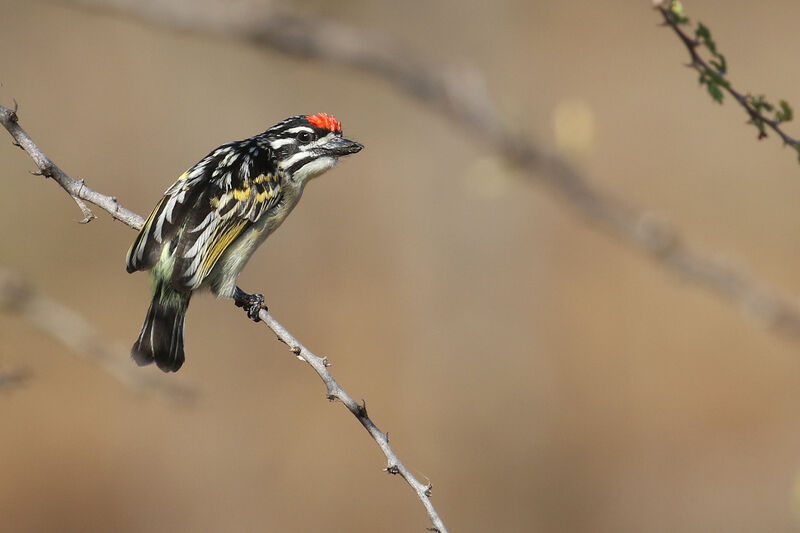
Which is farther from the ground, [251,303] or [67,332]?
[251,303]

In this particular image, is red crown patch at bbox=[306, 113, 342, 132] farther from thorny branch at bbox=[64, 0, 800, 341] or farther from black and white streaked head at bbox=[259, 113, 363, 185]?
thorny branch at bbox=[64, 0, 800, 341]

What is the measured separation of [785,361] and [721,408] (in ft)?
3.97

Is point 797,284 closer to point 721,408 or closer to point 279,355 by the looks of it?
point 721,408

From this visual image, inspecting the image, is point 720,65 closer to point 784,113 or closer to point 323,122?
point 784,113

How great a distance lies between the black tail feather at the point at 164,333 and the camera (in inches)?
166

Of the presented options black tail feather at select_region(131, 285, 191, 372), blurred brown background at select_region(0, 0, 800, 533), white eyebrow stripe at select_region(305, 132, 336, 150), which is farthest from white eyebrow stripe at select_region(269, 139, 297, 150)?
blurred brown background at select_region(0, 0, 800, 533)

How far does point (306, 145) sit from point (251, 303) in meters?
0.79

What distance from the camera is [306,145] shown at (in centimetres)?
463

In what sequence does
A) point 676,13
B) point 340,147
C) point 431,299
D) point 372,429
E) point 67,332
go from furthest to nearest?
1. point 431,299
2. point 340,147
3. point 67,332
4. point 372,429
5. point 676,13

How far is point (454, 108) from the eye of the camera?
12.0ft

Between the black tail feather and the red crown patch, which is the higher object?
the red crown patch

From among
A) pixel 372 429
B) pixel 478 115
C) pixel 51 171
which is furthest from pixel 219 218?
pixel 372 429

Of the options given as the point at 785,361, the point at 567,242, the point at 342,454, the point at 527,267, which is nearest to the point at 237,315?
the point at 342,454

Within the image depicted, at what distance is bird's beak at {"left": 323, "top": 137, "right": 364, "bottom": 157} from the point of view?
14.6ft
